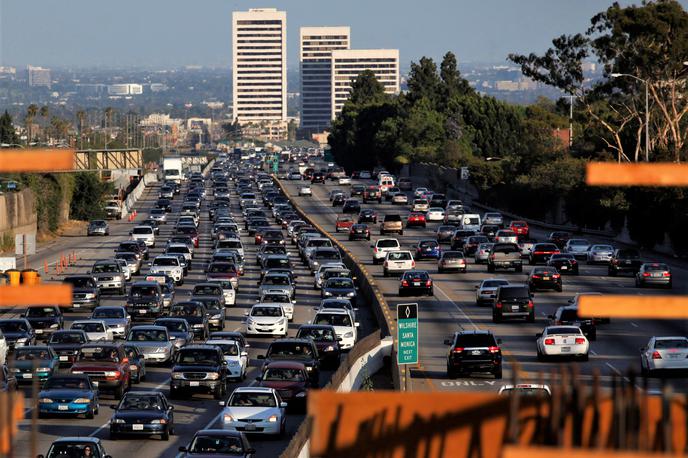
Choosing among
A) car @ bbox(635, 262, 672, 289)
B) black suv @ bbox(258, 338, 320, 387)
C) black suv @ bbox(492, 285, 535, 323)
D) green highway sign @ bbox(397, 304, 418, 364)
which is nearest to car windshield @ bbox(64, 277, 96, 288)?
black suv @ bbox(492, 285, 535, 323)

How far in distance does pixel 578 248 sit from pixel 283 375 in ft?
154

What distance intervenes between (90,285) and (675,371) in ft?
94.6

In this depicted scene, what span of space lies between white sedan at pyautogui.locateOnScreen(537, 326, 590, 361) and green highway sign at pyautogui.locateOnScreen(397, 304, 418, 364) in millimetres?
7863

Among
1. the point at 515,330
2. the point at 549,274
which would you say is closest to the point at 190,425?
the point at 515,330

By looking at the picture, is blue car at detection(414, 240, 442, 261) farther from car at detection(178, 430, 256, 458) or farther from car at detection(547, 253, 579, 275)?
car at detection(178, 430, 256, 458)

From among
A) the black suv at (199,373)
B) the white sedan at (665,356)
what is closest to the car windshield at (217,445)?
the black suv at (199,373)

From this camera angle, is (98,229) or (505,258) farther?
(98,229)

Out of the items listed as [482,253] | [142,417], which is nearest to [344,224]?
[482,253]

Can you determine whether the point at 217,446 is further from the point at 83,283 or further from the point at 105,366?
the point at 83,283

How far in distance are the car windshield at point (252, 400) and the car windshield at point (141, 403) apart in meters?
1.72

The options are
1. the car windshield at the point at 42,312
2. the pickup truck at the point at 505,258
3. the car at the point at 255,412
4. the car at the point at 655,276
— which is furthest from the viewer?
the pickup truck at the point at 505,258

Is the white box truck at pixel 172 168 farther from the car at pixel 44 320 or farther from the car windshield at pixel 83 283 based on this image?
the car at pixel 44 320

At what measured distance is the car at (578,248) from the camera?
83.3 metres

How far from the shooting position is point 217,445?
98.8 ft
